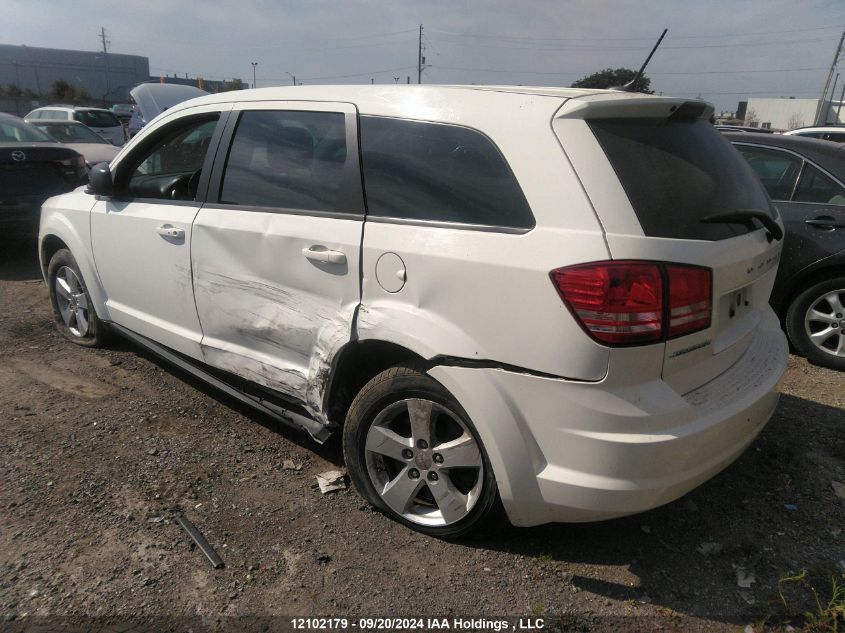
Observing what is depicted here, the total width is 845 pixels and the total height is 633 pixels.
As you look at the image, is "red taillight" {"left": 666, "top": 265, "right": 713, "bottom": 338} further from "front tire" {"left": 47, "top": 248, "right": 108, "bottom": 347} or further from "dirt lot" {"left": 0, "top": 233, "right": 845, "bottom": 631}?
"front tire" {"left": 47, "top": 248, "right": 108, "bottom": 347}

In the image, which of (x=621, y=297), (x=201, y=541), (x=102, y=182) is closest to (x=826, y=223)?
(x=621, y=297)

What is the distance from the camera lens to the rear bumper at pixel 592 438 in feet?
6.59

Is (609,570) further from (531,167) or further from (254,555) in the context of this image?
(531,167)

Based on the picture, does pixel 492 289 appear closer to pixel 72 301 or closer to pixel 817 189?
pixel 817 189

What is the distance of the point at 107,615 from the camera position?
7.18 feet

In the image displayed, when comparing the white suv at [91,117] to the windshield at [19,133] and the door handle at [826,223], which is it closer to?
the windshield at [19,133]

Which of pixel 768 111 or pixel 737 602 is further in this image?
pixel 768 111

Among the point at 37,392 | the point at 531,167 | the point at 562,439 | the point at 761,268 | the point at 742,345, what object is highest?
the point at 531,167

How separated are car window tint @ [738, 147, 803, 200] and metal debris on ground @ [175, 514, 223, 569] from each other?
4.35m

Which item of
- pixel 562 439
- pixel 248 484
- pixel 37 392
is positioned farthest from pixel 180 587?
pixel 37 392

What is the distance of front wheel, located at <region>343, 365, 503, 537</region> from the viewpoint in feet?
7.76

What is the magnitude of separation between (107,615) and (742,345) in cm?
261

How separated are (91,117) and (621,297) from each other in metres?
20.0

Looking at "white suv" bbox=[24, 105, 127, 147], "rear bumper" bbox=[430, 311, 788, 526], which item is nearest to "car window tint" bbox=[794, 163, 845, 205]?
"rear bumper" bbox=[430, 311, 788, 526]
